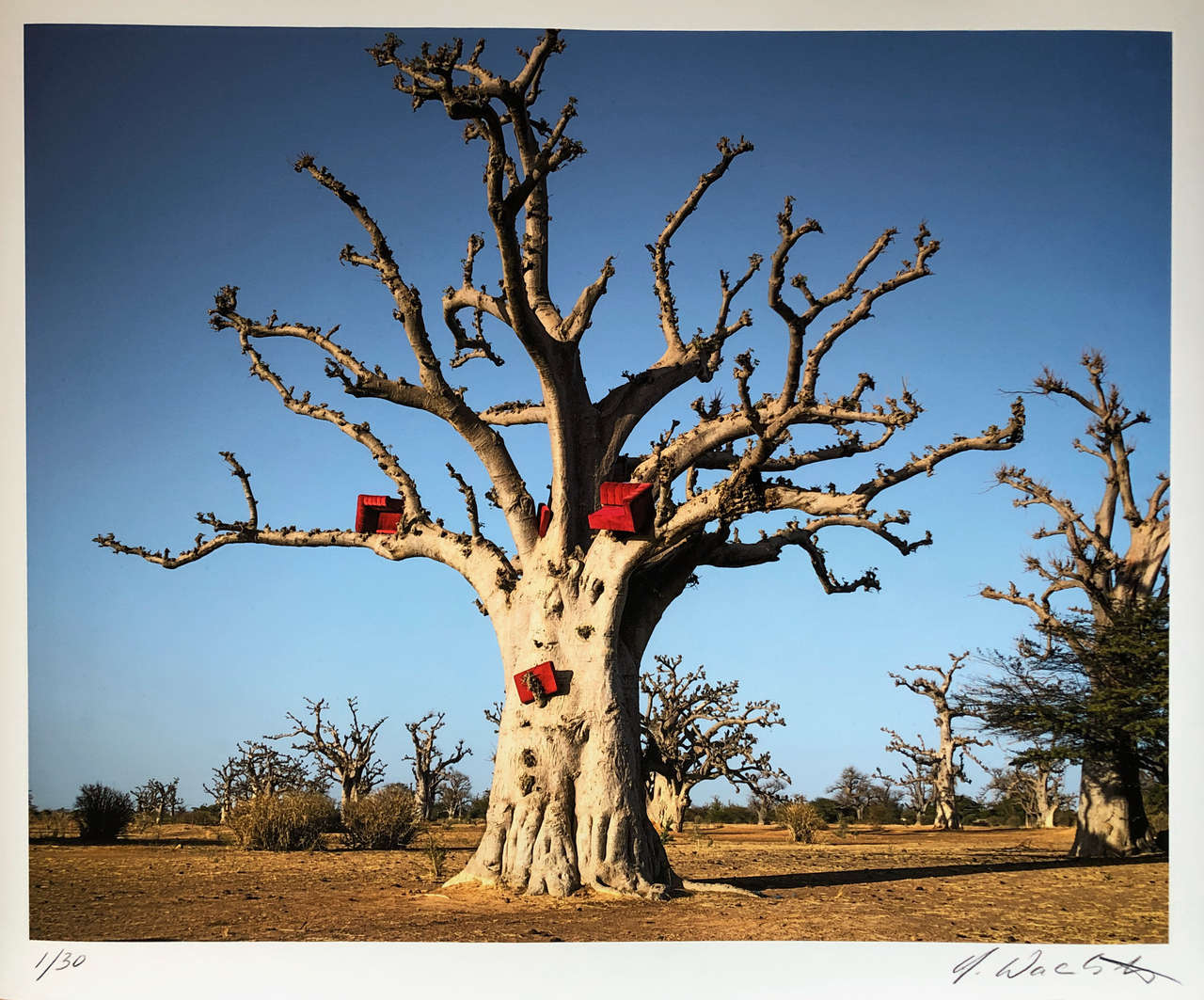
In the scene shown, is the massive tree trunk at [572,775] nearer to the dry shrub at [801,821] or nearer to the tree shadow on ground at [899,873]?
the tree shadow on ground at [899,873]

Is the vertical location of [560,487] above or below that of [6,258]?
below

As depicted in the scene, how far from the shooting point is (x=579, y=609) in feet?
33.5

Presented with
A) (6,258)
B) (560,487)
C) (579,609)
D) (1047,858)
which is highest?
(6,258)

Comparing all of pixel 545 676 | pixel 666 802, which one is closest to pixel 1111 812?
pixel 666 802

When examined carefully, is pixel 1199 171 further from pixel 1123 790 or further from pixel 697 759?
pixel 697 759

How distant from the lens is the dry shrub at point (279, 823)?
13703mm

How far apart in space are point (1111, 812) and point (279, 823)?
945 cm

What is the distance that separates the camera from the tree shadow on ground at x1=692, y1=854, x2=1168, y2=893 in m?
10.9

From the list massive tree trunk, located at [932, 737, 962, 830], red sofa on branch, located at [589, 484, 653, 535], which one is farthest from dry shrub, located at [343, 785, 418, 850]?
massive tree trunk, located at [932, 737, 962, 830]

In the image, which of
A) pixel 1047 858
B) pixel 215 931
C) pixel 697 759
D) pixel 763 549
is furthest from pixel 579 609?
pixel 697 759

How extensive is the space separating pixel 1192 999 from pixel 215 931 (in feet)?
22.3

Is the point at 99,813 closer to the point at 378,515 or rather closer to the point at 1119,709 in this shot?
the point at 378,515

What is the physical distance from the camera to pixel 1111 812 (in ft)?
46.4
